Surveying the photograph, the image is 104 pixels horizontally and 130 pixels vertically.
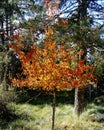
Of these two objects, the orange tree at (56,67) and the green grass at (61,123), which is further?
the green grass at (61,123)

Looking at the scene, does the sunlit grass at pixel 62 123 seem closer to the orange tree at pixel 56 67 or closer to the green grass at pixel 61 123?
the green grass at pixel 61 123

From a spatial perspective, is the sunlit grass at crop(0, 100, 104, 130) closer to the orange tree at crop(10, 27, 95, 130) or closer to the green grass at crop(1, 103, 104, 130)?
the green grass at crop(1, 103, 104, 130)

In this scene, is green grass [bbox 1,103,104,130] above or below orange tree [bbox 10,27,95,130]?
below

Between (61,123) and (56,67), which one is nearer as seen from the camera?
(56,67)

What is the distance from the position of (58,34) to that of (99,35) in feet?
5.17

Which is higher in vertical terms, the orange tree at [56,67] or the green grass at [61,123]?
the orange tree at [56,67]

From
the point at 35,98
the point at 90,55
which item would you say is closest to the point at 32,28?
the point at 90,55

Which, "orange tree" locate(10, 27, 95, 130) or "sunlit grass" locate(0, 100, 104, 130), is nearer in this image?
"orange tree" locate(10, 27, 95, 130)

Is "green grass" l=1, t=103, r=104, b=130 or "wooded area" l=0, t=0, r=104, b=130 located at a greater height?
"wooded area" l=0, t=0, r=104, b=130

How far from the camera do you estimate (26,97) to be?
23.4 m

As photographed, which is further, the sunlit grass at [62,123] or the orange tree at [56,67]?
the sunlit grass at [62,123]

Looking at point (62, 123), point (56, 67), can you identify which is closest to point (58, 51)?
point (56, 67)

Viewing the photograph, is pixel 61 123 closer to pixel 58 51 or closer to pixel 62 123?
pixel 62 123

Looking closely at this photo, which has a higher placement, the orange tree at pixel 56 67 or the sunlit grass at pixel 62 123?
Result: the orange tree at pixel 56 67
